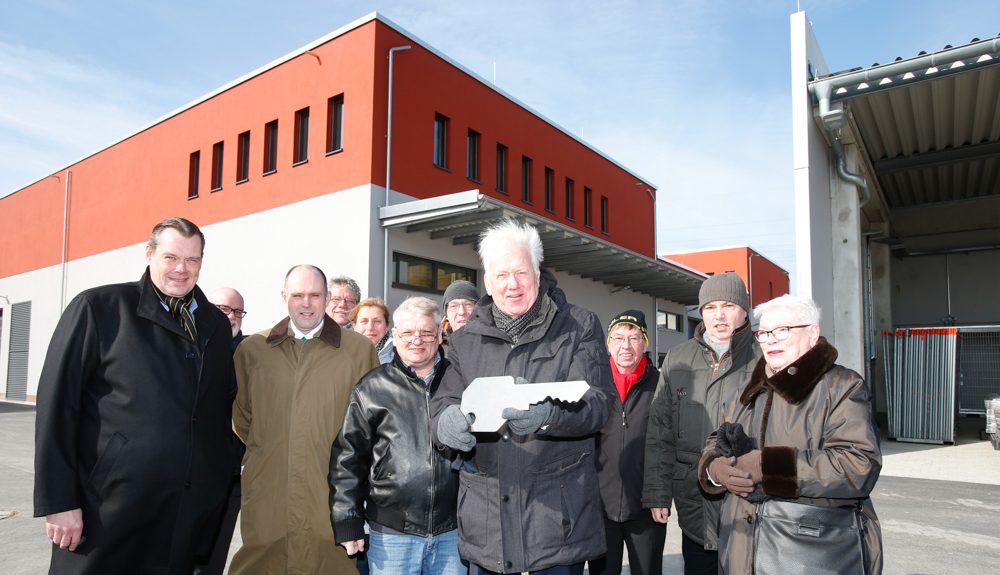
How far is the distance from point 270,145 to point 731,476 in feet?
48.5

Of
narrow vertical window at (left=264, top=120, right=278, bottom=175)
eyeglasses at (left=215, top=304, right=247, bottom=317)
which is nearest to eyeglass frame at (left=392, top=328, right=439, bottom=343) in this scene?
eyeglasses at (left=215, top=304, right=247, bottom=317)

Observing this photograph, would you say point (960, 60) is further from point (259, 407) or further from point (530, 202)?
point (530, 202)

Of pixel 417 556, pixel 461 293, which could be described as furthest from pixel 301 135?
pixel 417 556

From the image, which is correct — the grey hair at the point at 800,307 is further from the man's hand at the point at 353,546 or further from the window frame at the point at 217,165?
the window frame at the point at 217,165

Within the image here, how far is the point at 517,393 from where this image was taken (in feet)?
6.91

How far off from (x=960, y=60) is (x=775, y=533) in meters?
7.56

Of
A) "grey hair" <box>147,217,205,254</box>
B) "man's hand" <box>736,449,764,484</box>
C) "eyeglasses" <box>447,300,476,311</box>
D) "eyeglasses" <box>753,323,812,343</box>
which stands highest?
"grey hair" <box>147,217,205,254</box>

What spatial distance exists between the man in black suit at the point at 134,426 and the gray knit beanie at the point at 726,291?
261cm

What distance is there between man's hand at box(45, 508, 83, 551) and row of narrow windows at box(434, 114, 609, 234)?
12.3 m

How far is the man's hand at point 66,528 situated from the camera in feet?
7.85

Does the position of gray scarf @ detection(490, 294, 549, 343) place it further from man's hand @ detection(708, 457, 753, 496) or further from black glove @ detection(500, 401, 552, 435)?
man's hand @ detection(708, 457, 753, 496)

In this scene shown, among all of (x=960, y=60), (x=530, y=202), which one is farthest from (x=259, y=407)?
(x=530, y=202)

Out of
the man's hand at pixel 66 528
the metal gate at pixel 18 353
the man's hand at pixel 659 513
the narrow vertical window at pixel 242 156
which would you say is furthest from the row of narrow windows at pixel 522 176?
the metal gate at pixel 18 353

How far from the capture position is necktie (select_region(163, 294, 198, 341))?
285 centimetres
